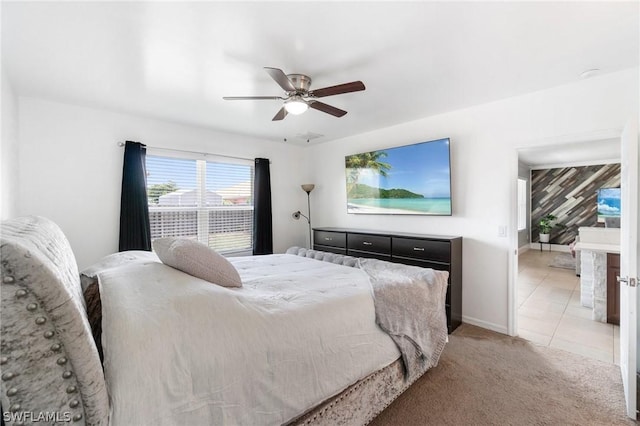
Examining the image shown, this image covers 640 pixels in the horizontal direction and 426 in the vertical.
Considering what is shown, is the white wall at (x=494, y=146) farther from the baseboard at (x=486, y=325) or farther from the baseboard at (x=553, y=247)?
the baseboard at (x=553, y=247)

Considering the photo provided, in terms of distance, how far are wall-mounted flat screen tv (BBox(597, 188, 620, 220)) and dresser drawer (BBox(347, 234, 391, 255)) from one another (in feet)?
21.5

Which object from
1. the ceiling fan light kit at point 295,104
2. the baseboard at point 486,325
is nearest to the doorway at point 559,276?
the baseboard at point 486,325

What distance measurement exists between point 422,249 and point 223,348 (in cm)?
269

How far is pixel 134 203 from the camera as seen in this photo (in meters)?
3.34

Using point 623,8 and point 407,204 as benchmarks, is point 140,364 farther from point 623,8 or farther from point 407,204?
point 407,204

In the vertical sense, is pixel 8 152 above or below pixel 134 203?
above

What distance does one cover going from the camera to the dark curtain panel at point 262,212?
177 inches

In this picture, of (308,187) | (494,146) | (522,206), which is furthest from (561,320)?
(522,206)

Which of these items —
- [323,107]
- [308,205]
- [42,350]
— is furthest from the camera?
[308,205]

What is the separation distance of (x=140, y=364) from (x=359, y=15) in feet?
6.73

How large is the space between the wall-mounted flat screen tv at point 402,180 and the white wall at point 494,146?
144 mm

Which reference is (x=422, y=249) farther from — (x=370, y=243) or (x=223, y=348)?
(x=223, y=348)

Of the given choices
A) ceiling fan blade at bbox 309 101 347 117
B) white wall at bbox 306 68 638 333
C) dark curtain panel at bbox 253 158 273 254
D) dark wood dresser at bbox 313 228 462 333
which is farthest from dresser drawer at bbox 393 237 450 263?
dark curtain panel at bbox 253 158 273 254

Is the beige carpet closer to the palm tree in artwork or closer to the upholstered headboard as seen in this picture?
the upholstered headboard
